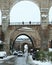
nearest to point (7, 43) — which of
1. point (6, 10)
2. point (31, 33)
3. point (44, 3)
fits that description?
point (6, 10)

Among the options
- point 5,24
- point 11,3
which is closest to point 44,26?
point 5,24

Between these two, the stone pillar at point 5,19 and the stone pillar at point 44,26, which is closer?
the stone pillar at point 44,26

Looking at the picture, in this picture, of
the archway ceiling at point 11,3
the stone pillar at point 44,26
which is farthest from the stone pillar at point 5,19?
the stone pillar at point 44,26

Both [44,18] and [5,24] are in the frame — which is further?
[5,24]

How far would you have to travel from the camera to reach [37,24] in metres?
64.1

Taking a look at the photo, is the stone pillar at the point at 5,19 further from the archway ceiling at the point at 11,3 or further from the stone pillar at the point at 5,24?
the archway ceiling at the point at 11,3

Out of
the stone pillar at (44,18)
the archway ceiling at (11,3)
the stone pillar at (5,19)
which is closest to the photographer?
the stone pillar at (44,18)

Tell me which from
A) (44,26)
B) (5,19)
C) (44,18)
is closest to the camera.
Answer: (44,18)

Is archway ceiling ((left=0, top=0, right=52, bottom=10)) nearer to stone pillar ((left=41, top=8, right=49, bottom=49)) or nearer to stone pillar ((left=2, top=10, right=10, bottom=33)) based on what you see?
stone pillar ((left=2, top=10, right=10, bottom=33))

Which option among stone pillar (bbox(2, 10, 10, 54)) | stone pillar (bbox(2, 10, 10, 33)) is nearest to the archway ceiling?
stone pillar (bbox(2, 10, 10, 33))

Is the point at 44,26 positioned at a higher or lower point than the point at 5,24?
lower

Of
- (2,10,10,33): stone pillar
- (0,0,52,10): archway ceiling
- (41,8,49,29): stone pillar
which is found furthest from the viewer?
(0,0,52,10): archway ceiling

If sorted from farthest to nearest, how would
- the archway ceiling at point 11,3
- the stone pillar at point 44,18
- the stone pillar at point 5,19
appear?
the archway ceiling at point 11,3 → the stone pillar at point 5,19 → the stone pillar at point 44,18

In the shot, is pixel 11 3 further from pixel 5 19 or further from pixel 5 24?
pixel 5 24
